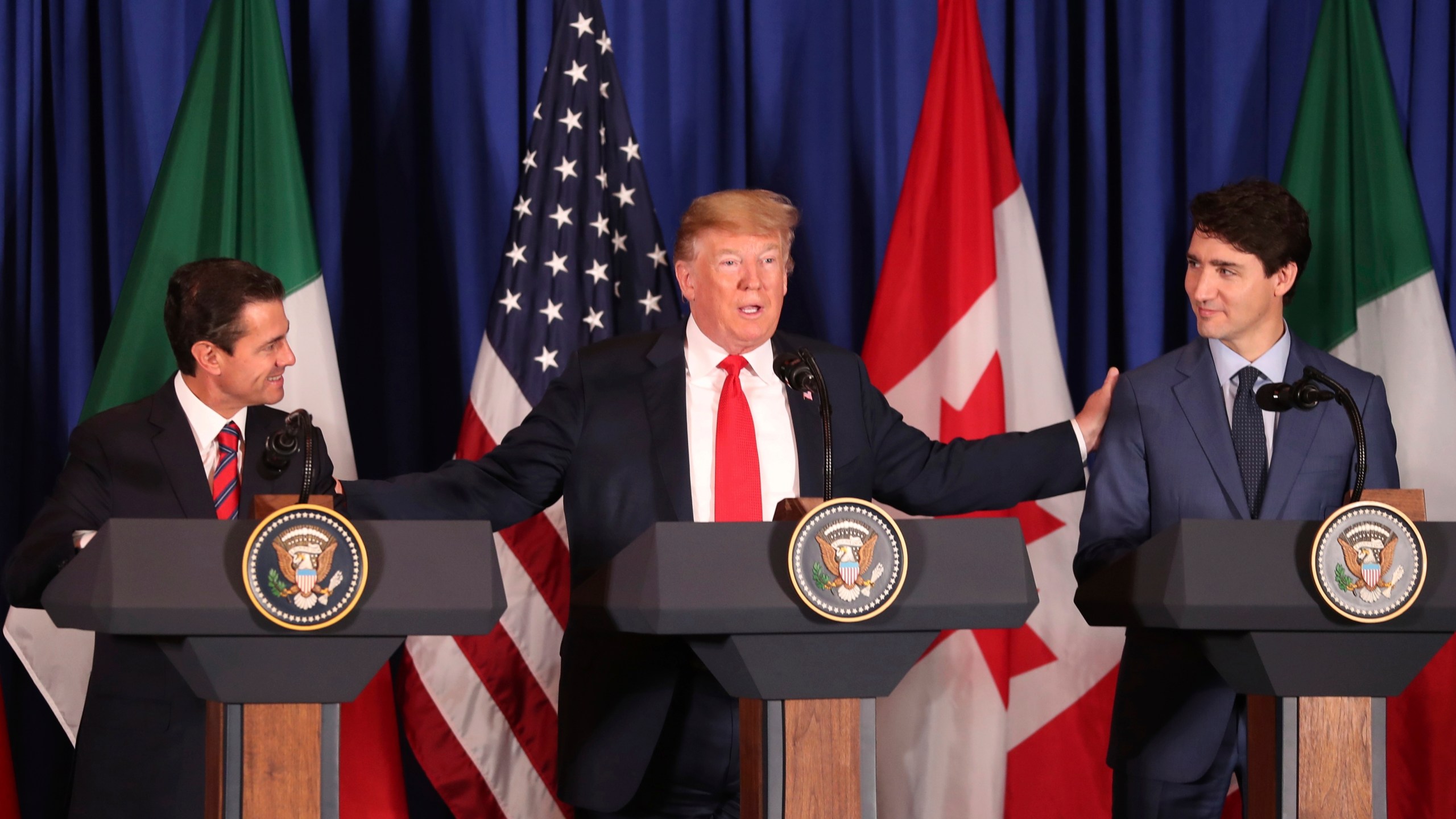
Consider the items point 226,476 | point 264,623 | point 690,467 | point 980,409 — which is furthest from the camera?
point 980,409

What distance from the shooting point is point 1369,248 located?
3787 mm

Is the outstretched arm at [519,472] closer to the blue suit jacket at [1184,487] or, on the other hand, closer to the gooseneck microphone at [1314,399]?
the blue suit jacket at [1184,487]

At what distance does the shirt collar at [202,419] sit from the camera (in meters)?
2.77

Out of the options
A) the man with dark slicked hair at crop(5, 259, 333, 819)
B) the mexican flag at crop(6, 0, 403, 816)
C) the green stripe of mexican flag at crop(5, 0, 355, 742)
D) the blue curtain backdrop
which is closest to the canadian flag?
the blue curtain backdrop

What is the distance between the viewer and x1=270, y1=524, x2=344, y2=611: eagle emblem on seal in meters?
1.83

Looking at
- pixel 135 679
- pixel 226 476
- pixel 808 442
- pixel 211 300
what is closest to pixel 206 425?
pixel 226 476

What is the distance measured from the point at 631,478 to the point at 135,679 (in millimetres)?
994

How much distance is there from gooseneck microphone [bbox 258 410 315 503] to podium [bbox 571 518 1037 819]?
46 cm

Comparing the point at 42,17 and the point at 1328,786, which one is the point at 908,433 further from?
the point at 42,17

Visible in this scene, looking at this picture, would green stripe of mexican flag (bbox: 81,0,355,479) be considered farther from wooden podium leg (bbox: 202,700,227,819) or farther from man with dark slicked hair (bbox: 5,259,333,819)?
wooden podium leg (bbox: 202,700,227,819)

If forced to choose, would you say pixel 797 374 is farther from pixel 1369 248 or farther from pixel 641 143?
pixel 1369 248

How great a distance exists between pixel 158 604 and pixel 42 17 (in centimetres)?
277

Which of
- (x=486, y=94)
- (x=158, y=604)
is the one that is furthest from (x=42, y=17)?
(x=158, y=604)

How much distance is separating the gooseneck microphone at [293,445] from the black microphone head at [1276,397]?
1.47m
